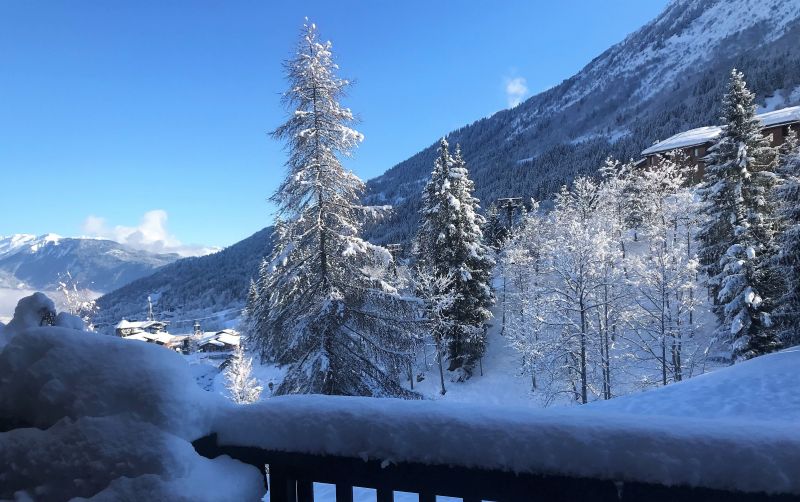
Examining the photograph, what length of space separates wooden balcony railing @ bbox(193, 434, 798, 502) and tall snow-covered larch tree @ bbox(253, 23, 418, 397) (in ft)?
32.4

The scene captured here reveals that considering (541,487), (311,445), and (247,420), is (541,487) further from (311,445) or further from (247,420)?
(247,420)

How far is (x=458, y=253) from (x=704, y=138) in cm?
4705

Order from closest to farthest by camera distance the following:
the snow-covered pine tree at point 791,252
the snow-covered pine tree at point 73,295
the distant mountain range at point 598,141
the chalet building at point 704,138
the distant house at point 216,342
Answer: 1. the snow-covered pine tree at point 791,252
2. the snow-covered pine tree at point 73,295
3. the chalet building at point 704,138
4. the distant house at point 216,342
5. the distant mountain range at point 598,141

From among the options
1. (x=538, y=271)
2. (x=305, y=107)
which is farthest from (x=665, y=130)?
(x=305, y=107)

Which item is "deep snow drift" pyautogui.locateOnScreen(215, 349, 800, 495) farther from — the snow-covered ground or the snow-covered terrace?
the snow-covered ground

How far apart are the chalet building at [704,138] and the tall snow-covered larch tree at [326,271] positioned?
4302 centimetres

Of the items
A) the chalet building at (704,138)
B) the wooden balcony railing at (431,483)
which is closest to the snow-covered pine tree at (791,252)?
the wooden balcony railing at (431,483)

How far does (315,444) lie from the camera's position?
162 cm

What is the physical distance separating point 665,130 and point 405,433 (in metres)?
132

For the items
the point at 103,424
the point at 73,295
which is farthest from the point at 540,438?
the point at 73,295

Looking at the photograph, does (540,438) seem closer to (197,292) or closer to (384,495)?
(384,495)

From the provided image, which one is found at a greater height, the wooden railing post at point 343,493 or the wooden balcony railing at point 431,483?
the wooden balcony railing at point 431,483

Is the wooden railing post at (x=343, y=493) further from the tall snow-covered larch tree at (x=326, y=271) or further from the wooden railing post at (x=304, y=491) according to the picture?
the tall snow-covered larch tree at (x=326, y=271)

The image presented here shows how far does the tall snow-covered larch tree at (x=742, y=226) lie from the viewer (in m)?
18.4
